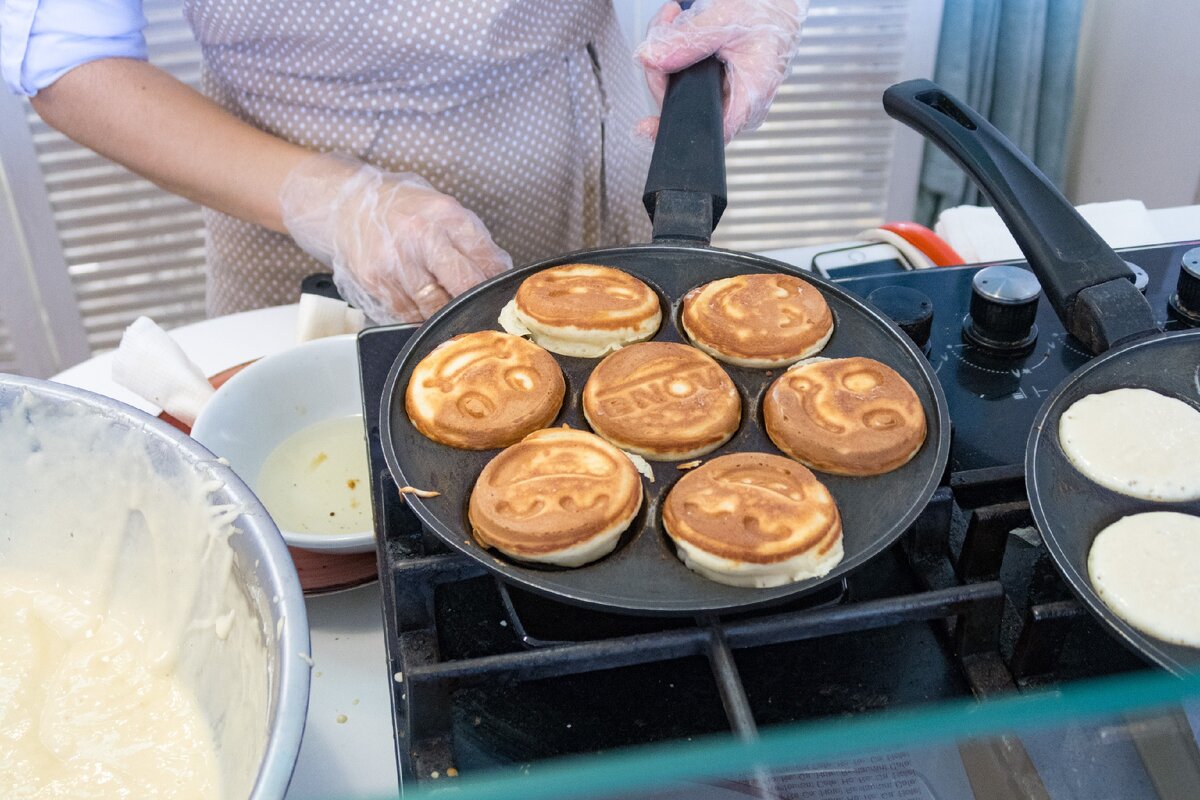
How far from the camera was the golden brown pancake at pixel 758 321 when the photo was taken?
4.26 ft

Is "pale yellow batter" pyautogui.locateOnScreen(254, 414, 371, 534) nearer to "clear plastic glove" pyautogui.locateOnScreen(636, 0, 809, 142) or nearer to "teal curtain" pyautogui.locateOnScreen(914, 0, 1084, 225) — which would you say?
"clear plastic glove" pyautogui.locateOnScreen(636, 0, 809, 142)

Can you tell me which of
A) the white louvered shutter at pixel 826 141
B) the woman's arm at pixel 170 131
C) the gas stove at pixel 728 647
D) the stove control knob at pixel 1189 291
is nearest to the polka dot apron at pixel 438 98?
the woman's arm at pixel 170 131

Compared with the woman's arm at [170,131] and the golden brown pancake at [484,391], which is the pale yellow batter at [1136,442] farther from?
the woman's arm at [170,131]

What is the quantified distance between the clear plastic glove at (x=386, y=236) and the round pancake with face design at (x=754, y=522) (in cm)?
73

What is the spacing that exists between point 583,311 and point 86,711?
2.36 feet

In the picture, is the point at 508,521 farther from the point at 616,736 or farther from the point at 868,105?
the point at 868,105

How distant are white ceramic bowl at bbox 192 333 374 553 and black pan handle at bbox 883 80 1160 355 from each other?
90cm

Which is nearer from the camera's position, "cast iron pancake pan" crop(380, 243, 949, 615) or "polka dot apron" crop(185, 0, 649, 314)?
"cast iron pancake pan" crop(380, 243, 949, 615)

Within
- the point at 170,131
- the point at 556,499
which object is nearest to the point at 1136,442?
the point at 556,499

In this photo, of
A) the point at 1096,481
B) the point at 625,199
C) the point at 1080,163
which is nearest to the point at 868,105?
the point at 1080,163

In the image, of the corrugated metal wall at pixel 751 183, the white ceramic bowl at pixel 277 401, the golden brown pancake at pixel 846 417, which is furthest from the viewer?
the corrugated metal wall at pixel 751 183

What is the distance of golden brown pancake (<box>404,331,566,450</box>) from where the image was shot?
1.21 m

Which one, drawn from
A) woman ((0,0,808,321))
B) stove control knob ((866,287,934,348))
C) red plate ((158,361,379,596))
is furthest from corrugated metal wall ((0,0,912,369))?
red plate ((158,361,379,596))

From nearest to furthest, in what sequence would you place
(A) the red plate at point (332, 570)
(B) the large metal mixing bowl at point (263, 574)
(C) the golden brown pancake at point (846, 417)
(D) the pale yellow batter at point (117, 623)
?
1. (B) the large metal mixing bowl at point (263, 574)
2. (D) the pale yellow batter at point (117, 623)
3. (C) the golden brown pancake at point (846, 417)
4. (A) the red plate at point (332, 570)
